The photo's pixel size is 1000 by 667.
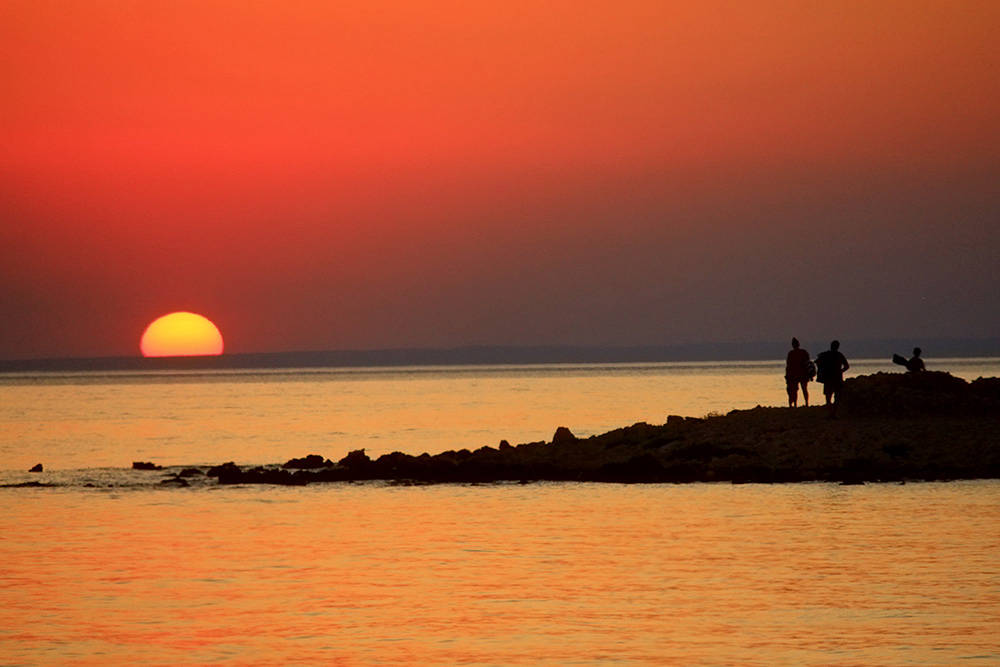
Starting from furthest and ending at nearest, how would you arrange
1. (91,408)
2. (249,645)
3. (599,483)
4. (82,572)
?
(91,408), (599,483), (82,572), (249,645)

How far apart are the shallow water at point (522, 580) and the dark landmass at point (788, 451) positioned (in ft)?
7.97

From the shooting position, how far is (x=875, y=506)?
33969 mm

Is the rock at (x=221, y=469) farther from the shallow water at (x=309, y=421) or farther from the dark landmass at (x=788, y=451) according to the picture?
the shallow water at (x=309, y=421)

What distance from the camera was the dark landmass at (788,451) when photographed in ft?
134

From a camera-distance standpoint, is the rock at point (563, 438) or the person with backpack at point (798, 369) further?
the rock at point (563, 438)

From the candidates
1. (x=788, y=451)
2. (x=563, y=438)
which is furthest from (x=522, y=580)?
(x=563, y=438)

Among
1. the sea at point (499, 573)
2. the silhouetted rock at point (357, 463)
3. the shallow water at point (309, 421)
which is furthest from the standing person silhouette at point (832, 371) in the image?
the shallow water at point (309, 421)

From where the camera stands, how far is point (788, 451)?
1679 inches

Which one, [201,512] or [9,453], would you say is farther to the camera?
[9,453]

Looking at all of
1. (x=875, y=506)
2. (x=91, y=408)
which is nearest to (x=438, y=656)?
(x=875, y=506)

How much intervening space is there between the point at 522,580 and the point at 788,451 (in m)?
19.7

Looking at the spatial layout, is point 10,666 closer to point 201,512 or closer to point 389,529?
point 389,529

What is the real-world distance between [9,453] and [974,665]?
54479 mm

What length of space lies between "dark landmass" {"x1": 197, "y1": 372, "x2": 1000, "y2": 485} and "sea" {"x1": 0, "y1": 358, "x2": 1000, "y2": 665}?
1630mm
